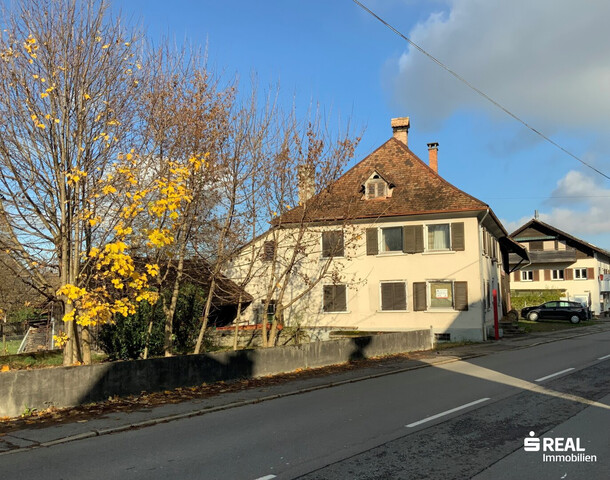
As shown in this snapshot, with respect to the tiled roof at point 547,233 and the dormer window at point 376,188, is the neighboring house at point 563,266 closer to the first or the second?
the tiled roof at point 547,233

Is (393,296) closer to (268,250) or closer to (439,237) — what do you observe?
(439,237)

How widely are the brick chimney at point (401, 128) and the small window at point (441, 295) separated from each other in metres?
9.70

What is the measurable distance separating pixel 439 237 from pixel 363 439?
70.4ft

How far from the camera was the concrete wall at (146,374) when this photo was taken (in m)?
9.20

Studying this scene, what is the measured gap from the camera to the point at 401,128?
32875 millimetres

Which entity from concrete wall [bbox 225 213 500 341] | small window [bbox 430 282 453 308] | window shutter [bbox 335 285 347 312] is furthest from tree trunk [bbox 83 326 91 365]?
small window [bbox 430 282 453 308]

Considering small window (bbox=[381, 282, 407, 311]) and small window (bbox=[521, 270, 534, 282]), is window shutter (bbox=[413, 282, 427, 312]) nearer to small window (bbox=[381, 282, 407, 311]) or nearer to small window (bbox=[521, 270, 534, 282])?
small window (bbox=[381, 282, 407, 311])

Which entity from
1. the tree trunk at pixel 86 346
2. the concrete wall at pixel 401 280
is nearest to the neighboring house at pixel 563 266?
the concrete wall at pixel 401 280

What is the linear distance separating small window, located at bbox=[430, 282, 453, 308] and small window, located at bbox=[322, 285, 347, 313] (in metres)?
4.64

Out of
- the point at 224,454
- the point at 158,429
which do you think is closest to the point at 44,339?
the point at 158,429

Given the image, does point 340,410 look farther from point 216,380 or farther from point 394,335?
point 394,335

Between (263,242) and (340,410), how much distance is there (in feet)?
27.8

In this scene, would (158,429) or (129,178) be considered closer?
(158,429)

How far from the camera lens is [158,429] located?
27.5 ft
